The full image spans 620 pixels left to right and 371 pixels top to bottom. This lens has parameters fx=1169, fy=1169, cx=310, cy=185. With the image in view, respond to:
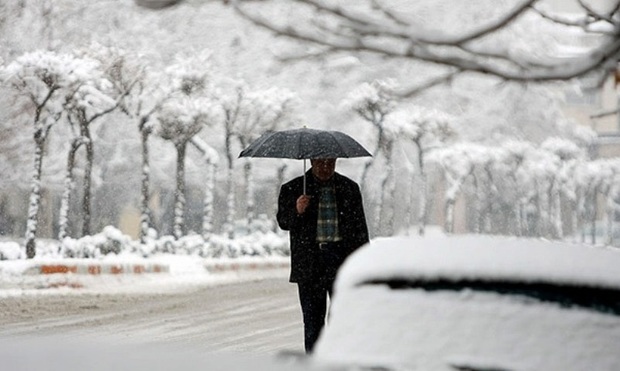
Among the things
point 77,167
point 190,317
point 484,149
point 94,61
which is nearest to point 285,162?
point 77,167

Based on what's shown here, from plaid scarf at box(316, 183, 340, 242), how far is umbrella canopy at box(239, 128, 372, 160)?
56 cm

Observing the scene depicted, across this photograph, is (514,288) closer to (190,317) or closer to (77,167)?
(190,317)

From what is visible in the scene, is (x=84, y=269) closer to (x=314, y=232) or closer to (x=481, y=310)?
(x=314, y=232)

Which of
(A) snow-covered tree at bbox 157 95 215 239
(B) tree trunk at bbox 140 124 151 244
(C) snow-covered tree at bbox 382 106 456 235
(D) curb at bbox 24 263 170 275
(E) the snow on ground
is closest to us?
(E) the snow on ground

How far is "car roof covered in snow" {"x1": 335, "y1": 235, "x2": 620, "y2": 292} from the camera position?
3291 mm

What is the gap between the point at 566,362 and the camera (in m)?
3.16

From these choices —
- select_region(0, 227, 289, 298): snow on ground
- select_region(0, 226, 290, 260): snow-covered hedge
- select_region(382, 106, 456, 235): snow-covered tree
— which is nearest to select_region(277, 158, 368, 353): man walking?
select_region(0, 227, 289, 298): snow on ground

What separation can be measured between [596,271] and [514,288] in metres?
0.24

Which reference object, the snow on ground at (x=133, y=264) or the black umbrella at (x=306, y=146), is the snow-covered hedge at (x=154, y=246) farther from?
the black umbrella at (x=306, y=146)

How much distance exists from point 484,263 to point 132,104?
1122 inches

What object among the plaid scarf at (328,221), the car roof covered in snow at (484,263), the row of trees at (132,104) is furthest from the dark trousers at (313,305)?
the row of trees at (132,104)

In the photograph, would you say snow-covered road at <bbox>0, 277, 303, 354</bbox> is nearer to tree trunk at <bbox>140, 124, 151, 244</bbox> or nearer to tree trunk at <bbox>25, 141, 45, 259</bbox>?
tree trunk at <bbox>25, 141, 45, 259</bbox>

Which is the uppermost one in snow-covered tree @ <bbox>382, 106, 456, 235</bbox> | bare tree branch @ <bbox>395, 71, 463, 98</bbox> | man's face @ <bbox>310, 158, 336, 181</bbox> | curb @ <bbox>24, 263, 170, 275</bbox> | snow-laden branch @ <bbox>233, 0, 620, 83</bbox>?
snow-covered tree @ <bbox>382, 106, 456, 235</bbox>

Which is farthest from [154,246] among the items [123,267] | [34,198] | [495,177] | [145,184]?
[495,177]
